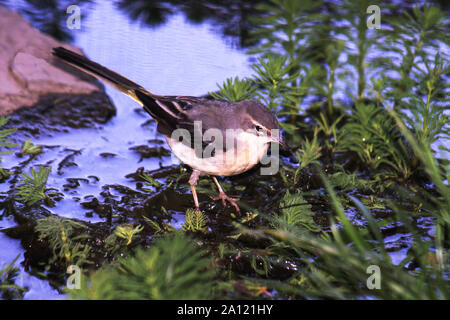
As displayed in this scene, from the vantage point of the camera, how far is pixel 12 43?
6.27 m

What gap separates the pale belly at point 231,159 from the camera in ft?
13.6

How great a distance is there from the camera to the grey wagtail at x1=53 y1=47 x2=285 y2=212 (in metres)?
4.21

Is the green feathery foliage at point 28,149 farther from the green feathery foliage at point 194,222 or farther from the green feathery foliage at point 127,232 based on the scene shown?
the green feathery foliage at point 194,222

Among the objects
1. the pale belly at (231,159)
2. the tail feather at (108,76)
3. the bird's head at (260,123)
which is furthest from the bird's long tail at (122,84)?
the bird's head at (260,123)

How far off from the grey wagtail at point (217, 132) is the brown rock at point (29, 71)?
1.87m

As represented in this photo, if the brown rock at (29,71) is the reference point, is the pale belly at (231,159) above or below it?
below

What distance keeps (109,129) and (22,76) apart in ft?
4.74

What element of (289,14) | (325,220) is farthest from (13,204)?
(289,14)

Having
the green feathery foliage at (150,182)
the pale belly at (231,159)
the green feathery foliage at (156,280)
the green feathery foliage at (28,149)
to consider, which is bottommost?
the green feathery foliage at (150,182)

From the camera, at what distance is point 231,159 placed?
4117 mm

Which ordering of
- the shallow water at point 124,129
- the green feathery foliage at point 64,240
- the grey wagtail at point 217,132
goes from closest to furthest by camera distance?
the green feathery foliage at point 64,240
the shallow water at point 124,129
the grey wagtail at point 217,132

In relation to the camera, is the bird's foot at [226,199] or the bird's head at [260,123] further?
the bird's foot at [226,199]
